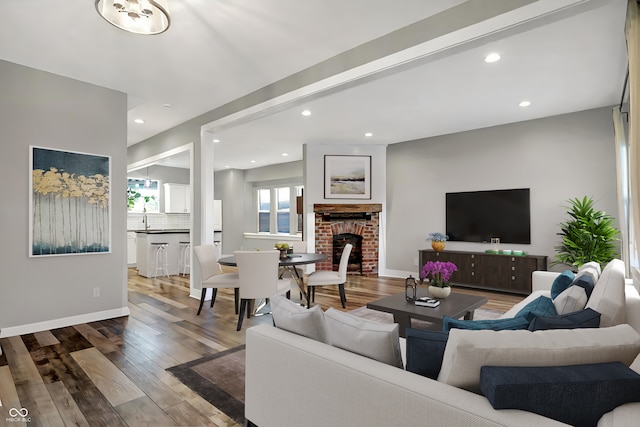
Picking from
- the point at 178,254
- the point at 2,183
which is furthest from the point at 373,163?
the point at 2,183

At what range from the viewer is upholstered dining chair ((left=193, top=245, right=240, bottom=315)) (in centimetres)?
424

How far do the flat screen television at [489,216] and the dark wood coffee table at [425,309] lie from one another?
9.42 ft

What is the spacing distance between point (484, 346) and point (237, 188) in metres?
10.1

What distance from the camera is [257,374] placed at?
173 cm

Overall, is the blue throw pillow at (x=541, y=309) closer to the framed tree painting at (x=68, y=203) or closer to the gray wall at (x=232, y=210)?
the framed tree painting at (x=68, y=203)

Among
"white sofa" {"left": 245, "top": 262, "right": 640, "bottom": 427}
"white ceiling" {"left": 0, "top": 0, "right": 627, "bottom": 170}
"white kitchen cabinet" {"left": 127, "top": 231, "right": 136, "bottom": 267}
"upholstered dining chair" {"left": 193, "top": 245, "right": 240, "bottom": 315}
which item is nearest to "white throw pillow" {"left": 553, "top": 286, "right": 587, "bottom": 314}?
"white sofa" {"left": 245, "top": 262, "right": 640, "bottom": 427}

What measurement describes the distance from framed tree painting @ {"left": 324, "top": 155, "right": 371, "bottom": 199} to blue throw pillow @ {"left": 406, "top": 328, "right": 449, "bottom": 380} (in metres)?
5.96

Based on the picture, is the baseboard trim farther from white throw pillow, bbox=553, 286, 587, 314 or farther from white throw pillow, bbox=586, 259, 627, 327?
white throw pillow, bbox=586, 259, 627, 327

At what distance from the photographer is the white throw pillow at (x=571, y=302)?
5.91ft

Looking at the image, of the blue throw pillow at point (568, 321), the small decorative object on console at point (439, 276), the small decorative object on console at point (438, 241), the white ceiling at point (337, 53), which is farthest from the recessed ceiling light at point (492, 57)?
the small decorative object on console at point (438, 241)

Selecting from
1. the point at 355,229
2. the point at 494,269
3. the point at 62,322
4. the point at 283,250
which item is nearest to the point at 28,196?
the point at 62,322

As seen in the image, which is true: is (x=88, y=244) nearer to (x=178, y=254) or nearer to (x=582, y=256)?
(x=178, y=254)

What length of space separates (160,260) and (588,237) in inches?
286

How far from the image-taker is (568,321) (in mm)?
1430
